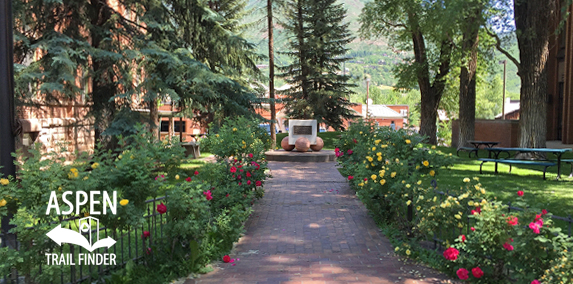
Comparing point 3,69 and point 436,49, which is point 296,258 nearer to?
point 3,69

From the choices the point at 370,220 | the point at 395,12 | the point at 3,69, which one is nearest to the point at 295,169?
the point at 370,220

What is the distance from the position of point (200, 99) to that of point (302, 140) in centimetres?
783

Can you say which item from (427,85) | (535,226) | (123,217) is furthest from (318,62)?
(535,226)

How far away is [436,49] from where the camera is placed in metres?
28.1

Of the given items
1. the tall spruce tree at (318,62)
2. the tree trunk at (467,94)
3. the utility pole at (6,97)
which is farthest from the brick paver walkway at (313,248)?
the tall spruce tree at (318,62)

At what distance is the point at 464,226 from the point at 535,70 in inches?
532

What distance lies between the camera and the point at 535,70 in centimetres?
1636

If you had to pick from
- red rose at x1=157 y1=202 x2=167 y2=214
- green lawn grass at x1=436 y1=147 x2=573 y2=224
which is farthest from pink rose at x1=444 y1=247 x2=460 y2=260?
red rose at x1=157 y1=202 x2=167 y2=214

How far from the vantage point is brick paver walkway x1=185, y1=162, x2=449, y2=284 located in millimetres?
5023

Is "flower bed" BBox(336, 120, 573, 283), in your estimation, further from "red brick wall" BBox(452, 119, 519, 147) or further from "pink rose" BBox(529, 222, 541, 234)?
"red brick wall" BBox(452, 119, 519, 147)

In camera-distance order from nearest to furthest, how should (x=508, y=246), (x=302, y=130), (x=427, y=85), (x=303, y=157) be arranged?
(x=508, y=246)
(x=303, y=157)
(x=302, y=130)
(x=427, y=85)

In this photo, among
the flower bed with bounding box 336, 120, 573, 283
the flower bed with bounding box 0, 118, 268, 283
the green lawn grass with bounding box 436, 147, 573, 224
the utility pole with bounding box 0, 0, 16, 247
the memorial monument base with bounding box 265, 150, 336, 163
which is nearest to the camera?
the flower bed with bounding box 0, 118, 268, 283

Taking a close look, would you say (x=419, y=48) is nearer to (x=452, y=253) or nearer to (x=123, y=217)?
(x=452, y=253)

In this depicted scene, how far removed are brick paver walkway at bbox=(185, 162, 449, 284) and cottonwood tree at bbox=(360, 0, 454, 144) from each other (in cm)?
1586
